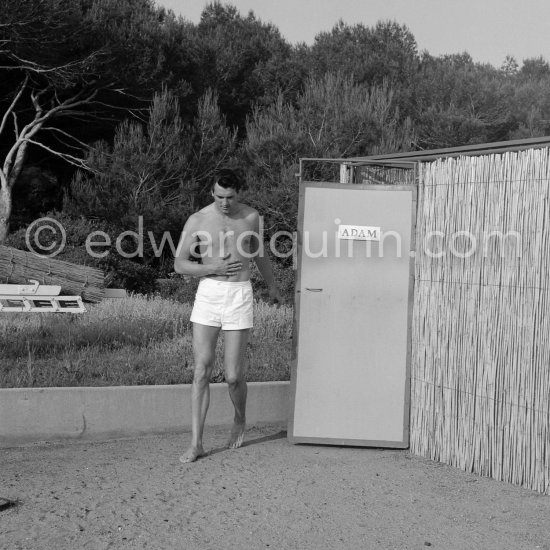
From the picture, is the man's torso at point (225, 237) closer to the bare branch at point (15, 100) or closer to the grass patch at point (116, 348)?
the grass patch at point (116, 348)

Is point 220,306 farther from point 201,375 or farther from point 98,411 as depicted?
point 98,411

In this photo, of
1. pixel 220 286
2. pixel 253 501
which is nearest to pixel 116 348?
pixel 220 286

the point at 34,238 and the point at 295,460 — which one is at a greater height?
the point at 34,238

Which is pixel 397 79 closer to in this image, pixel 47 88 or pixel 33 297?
pixel 47 88

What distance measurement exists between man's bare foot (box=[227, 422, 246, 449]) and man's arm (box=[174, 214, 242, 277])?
3.78ft

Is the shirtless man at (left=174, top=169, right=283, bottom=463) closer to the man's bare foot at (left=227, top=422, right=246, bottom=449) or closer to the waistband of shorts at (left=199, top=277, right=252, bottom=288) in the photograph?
the waistband of shorts at (left=199, top=277, right=252, bottom=288)

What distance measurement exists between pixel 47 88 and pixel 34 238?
5.05 meters

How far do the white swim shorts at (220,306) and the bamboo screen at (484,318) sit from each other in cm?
134

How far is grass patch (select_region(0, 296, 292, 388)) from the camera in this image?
7.19 m

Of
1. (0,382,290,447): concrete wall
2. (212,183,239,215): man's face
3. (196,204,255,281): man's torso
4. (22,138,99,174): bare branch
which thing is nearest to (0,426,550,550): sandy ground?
(0,382,290,447): concrete wall

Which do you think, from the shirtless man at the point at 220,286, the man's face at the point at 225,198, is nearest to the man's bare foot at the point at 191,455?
the shirtless man at the point at 220,286

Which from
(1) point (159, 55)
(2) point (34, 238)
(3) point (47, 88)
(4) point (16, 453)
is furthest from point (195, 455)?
(1) point (159, 55)

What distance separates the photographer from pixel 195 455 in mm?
5695

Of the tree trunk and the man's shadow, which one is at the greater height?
the tree trunk
